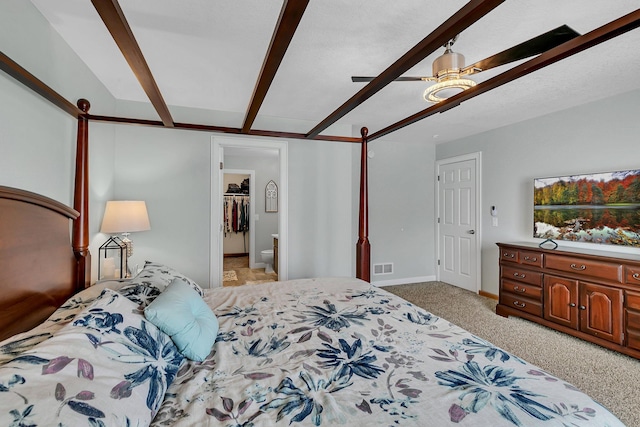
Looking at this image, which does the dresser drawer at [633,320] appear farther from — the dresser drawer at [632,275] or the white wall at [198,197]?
the white wall at [198,197]

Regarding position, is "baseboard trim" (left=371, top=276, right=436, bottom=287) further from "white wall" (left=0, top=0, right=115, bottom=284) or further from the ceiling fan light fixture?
"white wall" (left=0, top=0, right=115, bottom=284)

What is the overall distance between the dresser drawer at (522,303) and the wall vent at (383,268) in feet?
5.61

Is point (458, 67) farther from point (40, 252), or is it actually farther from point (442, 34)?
point (40, 252)

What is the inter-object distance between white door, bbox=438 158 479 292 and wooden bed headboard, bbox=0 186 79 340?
4688 mm

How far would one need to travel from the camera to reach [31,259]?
130 centimetres

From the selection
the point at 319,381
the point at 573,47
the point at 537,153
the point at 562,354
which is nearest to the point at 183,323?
the point at 319,381

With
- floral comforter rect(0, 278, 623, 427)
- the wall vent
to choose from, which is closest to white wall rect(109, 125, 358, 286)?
the wall vent

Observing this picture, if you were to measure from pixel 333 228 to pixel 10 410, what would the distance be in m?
3.31

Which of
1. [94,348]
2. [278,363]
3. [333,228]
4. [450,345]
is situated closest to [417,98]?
[333,228]

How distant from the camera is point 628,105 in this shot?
280 cm

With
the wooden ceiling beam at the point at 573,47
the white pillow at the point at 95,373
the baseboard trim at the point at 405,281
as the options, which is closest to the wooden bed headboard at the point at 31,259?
the white pillow at the point at 95,373

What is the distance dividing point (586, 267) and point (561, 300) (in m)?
0.42

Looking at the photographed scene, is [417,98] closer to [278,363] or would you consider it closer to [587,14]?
[587,14]

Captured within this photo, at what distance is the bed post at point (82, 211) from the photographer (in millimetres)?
1716
